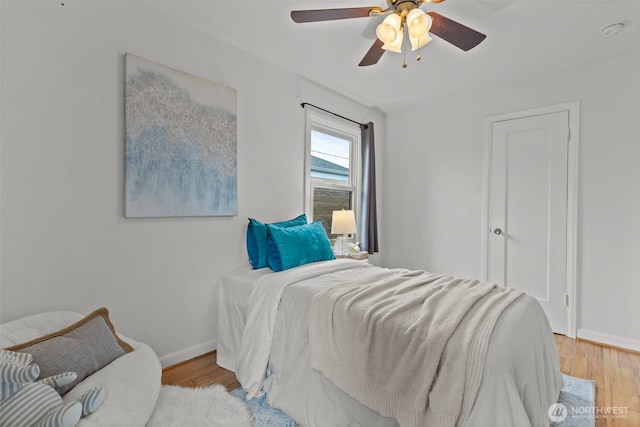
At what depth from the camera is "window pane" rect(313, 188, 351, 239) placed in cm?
358

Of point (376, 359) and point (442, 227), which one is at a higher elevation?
point (442, 227)

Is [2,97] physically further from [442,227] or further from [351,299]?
[442,227]

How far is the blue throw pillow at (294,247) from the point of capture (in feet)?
8.00

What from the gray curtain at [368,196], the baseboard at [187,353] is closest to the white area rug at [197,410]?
the baseboard at [187,353]

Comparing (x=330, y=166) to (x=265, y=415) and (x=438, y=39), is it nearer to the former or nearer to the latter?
(x=438, y=39)

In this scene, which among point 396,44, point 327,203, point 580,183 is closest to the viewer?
point 396,44

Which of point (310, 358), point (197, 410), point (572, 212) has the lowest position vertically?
point (197, 410)

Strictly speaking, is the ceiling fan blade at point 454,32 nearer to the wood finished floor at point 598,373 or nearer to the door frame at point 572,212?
the door frame at point 572,212

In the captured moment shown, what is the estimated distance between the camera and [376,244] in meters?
4.02

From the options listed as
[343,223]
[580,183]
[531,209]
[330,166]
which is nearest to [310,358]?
[343,223]

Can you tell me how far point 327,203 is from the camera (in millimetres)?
3723

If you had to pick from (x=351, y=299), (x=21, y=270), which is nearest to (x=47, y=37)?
(x=21, y=270)

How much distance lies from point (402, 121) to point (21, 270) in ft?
13.4

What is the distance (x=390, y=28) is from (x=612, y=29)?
1.95 metres
